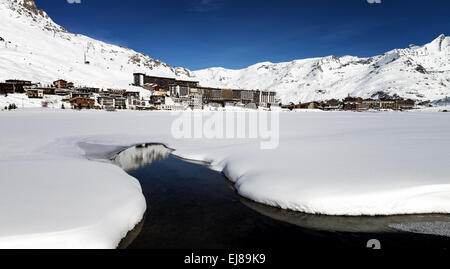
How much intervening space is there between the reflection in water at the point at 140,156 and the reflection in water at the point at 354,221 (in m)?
8.73

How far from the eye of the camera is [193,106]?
108 metres

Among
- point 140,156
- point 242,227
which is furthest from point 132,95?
point 242,227

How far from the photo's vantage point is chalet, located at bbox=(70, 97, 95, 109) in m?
64.6

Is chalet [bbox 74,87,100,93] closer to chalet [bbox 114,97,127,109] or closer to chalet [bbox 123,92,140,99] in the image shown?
chalet [bbox 114,97,127,109]

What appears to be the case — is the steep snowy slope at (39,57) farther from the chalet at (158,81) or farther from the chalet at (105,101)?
the chalet at (105,101)

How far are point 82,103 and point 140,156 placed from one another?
62.2 m

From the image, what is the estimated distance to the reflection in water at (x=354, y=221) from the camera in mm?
6301

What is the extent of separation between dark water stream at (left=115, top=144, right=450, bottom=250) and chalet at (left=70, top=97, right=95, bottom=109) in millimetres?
67348

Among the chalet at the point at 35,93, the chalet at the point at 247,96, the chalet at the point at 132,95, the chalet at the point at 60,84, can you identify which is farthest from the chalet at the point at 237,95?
the chalet at the point at 35,93

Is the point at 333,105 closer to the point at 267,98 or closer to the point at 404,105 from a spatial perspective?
the point at 404,105

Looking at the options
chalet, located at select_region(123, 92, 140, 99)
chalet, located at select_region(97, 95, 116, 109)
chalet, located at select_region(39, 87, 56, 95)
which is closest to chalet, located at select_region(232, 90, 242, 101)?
chalet, located at select_region(123, 92, 140, 99)
